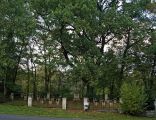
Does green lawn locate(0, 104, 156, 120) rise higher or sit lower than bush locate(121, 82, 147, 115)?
lower

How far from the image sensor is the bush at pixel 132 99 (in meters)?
31.7

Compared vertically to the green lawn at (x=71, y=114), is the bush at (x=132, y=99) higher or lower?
higher

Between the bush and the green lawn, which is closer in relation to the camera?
the green lawn

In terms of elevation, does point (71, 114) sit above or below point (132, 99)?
below

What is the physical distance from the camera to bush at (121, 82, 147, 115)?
3172 centimetres

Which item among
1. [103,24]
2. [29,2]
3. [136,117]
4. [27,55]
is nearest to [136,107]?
[136,117]

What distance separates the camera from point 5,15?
38.9m

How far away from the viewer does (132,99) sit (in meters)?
31.8

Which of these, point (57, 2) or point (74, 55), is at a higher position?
point (57, 2)

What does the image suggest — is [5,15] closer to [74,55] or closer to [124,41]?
[74,55]

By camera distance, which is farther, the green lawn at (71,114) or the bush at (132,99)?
the bush at (132,99)

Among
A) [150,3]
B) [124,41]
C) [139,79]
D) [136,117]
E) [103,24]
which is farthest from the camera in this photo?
[139,79]

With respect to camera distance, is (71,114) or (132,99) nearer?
(71,114)

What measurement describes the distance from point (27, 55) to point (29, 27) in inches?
382
